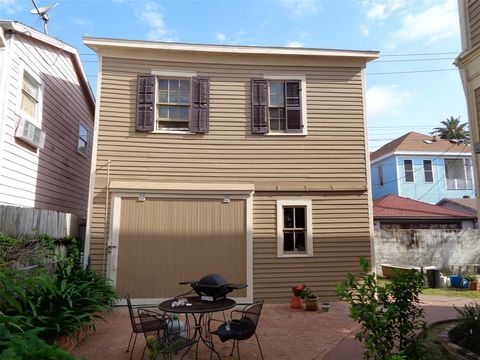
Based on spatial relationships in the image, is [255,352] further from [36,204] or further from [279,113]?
[36,204]

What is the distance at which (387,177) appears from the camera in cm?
2444

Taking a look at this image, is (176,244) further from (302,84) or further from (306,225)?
(302,84)

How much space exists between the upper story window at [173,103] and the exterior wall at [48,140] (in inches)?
97.2

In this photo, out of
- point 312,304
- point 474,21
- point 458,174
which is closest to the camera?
point 474,21

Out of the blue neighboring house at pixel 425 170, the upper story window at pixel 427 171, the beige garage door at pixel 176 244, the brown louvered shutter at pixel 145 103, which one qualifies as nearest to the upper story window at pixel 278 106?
the beige garage door at pixel 176 244

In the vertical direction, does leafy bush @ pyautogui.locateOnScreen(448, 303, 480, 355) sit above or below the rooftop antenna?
below

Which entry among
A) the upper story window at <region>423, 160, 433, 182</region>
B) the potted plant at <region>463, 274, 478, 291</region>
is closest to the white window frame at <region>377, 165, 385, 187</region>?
the upper story window at <region>423, 160, 433, 182</region>

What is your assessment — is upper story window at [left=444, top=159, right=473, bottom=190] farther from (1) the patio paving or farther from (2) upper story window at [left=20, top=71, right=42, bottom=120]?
(2) upper story window at [left=20, top=71, right=42, bottom=120]

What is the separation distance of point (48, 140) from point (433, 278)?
38.6 ft

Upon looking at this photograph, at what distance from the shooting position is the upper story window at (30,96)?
8.32 m

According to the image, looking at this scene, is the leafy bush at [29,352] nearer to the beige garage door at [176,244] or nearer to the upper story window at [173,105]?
the beige garage door at [176,244]

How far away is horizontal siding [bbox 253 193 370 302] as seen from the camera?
8477mm

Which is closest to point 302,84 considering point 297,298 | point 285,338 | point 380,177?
point 297,298

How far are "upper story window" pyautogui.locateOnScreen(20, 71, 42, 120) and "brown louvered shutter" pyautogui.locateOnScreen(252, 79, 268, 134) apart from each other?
A: 506cm
